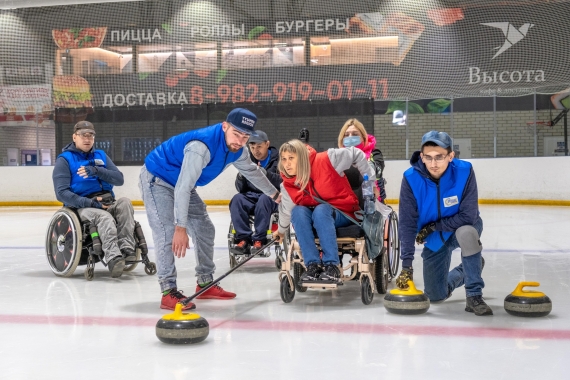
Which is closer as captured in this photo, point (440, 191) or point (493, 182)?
point (440, 191)

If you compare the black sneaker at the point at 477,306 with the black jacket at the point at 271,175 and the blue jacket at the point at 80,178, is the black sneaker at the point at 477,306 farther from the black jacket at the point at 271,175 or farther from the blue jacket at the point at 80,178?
the blue jacket at the point at 80,178

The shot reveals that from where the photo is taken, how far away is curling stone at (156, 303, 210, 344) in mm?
2236

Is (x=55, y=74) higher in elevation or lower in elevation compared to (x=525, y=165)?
higher

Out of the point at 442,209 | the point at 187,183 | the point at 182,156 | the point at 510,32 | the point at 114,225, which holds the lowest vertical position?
the point at 114,225

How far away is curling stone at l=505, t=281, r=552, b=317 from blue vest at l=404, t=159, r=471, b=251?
0.41 m

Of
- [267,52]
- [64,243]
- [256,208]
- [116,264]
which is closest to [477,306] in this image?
[256,208]

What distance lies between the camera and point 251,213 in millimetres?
4285

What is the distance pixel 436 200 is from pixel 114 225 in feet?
6.06

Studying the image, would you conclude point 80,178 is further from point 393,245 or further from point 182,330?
point 182,330

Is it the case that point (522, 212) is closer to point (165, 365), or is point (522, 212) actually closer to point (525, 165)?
point (525, 165)

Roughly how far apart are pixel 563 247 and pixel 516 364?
3.27 meters

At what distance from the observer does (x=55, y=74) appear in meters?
13.1

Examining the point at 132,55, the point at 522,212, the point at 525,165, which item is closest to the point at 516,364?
the point at 522,212

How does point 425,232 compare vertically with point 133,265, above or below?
above
